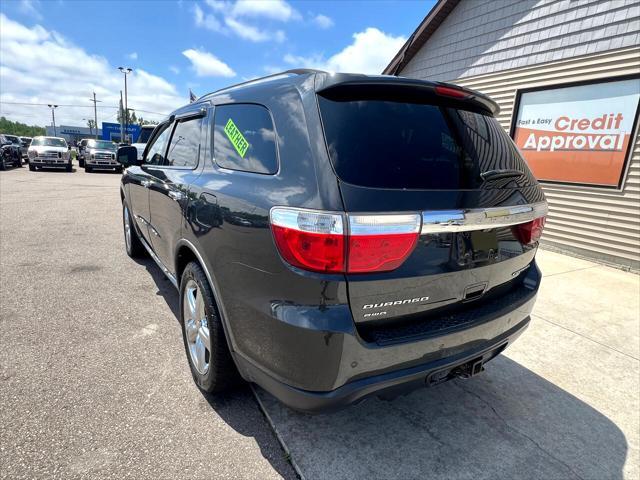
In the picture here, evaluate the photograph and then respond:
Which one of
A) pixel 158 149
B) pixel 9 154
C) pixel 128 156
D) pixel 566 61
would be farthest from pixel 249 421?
pixel 9 154

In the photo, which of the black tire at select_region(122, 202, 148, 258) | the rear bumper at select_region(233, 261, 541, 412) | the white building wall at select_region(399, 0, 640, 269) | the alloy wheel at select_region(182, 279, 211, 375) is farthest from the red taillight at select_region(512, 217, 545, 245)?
the white building wall at select_region(399, 0, 640, 269)

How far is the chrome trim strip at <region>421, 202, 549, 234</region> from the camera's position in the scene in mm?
1565

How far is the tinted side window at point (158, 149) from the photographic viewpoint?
345cm

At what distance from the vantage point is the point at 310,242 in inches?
57.8

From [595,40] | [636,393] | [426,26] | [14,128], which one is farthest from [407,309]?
[14,128]

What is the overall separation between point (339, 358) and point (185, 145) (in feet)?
7.03

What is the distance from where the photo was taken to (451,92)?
1933 mm

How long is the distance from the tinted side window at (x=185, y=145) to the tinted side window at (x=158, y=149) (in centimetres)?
23

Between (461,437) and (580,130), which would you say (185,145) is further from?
(580,130)

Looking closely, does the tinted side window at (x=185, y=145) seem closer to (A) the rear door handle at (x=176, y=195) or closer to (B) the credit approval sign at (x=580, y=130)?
(A) the rear door handle at (x=176, y=195)

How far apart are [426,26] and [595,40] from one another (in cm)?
394

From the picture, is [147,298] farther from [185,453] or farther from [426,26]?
[426,26]

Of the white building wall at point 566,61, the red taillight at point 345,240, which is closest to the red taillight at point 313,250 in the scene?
the red taillight at point 345,240

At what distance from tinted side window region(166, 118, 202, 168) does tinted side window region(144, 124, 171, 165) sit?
234 mm
